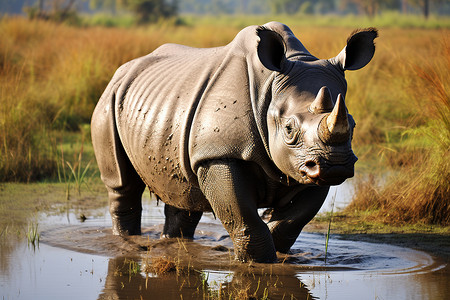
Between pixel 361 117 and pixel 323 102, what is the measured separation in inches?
254

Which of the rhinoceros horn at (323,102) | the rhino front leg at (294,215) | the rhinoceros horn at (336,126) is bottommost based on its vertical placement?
the rhino front leg at (294,215)

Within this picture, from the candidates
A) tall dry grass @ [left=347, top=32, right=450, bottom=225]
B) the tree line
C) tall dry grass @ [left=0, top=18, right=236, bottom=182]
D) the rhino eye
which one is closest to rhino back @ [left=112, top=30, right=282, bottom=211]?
the rhino eye

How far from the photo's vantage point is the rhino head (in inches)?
164

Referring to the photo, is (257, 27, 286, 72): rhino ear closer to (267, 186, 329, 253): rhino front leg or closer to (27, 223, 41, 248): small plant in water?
(267, 186, 329, 253): rhino front leg

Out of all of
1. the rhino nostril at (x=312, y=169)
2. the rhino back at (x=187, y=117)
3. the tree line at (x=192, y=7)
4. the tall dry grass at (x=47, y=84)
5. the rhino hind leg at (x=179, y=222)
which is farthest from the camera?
the tree line at (x=192, y=7)

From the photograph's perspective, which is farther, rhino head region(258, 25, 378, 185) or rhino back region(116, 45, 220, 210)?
rhino back region(116, 45, 220, 210)

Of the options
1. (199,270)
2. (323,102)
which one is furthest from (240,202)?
(323,102)

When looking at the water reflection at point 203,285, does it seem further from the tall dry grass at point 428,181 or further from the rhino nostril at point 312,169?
the tall dry grass at point 428,181

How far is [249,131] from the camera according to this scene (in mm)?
4668

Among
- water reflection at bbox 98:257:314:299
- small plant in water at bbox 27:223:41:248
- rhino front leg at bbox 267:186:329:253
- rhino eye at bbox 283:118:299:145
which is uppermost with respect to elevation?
rhino eye at bbox 283:118:299:145

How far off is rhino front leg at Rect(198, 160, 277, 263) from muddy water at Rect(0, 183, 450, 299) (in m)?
0.12

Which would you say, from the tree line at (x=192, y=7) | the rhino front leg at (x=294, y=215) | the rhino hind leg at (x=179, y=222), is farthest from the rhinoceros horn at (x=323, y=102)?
the tree line at (x=192, y=7)

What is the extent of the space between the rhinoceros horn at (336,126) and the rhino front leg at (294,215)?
0.90 m

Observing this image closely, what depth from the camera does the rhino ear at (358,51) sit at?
4.75m
